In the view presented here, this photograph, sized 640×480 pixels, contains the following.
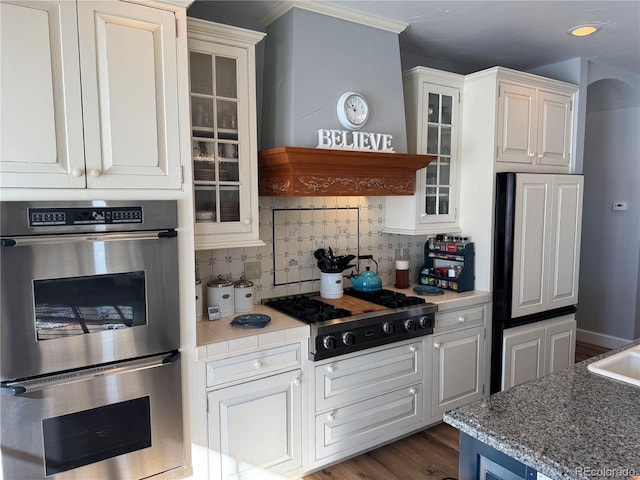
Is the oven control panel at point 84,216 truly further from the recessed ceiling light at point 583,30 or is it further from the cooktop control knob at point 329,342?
the recessed ceiling light at point 583,30

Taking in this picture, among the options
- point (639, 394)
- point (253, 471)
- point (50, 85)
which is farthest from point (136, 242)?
point (639, 394)

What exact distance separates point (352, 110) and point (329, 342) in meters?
1.33

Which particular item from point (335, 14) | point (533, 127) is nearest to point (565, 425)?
point (335, 14)

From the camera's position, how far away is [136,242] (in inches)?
74.5

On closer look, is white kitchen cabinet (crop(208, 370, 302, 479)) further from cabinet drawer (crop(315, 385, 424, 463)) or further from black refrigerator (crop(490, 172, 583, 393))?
black refrigerator (crop(490, 172, 583, 393))

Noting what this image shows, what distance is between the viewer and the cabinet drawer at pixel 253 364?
2.13 metres

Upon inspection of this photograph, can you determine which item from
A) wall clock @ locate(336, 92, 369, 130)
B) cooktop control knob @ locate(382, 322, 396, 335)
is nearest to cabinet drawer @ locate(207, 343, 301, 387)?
cooktop control knob @ locate(382, 322, 396, 335)

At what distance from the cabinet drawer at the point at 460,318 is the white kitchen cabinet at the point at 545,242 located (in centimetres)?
24

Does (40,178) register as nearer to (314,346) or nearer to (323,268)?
(314,346)

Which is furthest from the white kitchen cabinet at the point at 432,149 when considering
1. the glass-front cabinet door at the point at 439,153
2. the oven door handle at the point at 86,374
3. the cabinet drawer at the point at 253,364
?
the oven door handle at the point at 86,374

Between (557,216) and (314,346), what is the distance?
2098mm

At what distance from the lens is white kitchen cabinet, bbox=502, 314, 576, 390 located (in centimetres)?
317

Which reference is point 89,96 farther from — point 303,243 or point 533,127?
point 533,127

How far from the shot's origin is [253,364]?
2.22 meters
